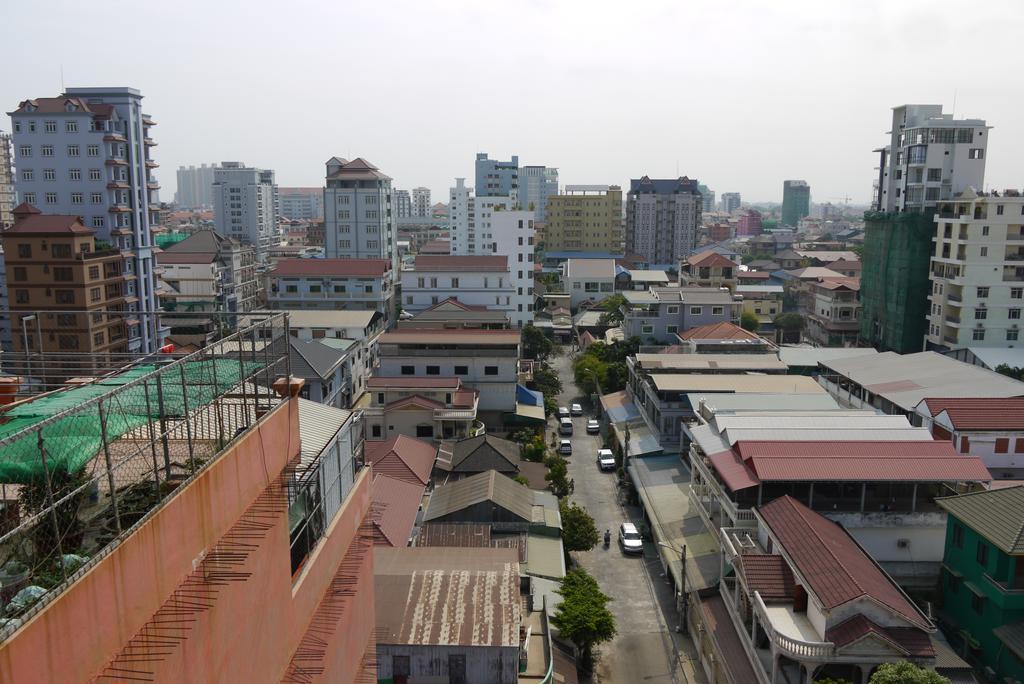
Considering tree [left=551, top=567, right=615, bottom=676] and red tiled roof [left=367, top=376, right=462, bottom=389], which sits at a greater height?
red tiled roof [left=367, top=376, right=462, bottom=389]

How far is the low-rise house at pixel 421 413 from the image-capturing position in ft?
89.8

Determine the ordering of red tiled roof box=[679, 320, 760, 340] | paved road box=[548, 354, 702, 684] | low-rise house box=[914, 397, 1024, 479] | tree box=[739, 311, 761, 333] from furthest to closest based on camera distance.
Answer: tree box=[739, 311, 761, 333] → red tiled roof box=[679, 320, 760, 340] → low-rise house box=[914, 397, 1024, 479] → paved road box=[548, 354, 702, 684]

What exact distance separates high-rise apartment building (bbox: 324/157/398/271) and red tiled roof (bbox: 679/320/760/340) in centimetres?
2352

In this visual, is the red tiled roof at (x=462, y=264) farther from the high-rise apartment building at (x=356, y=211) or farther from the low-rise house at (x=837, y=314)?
the low-rise house at (x=837, y=314)

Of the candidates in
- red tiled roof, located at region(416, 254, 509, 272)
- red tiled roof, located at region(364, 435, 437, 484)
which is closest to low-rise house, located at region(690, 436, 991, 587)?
red tiled roof, located at region(364, 435, 437, 484)

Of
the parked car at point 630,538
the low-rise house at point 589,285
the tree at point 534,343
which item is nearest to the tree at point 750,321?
the low-rise house at point 589,285

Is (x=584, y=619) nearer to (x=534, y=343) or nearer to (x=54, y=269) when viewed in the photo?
(x=54, y=269)

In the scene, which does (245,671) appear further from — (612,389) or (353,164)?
(353,164)

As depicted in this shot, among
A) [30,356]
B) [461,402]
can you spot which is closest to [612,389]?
[461,402]

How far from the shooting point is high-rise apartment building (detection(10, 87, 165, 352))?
32281mm

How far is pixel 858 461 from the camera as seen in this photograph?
17.3 metres

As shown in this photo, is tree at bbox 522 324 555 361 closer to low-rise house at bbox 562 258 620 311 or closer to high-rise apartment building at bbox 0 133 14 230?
low-rise house at bbox 562 258 620 311

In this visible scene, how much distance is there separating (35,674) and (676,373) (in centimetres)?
2769

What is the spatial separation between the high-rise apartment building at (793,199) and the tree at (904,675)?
598 ft
